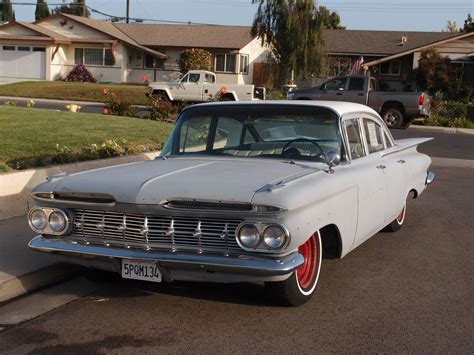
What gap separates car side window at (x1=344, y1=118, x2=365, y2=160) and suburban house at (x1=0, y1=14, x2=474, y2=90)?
31668 mm

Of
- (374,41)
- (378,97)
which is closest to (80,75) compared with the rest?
(374,41)

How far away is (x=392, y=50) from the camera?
39.9 meters

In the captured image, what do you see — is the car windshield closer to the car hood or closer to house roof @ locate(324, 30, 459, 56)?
the car hood

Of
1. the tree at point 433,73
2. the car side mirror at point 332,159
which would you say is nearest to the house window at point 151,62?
the tree at point 433,73

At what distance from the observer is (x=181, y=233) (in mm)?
4410

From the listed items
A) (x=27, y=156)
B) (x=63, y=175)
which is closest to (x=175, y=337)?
(x=63, y=175)

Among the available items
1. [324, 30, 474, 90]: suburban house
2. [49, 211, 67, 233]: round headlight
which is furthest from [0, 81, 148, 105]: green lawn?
[49, 211, 67, 233]: round headlight

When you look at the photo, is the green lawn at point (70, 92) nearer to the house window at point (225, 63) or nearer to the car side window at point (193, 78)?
the car side window at point (193, 78)

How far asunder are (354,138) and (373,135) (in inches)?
26.9

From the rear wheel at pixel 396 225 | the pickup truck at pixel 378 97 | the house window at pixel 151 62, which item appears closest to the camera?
the rear wheel at pixel 396 225

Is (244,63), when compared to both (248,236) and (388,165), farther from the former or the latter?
(248,236)

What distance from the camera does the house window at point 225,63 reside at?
137 ft

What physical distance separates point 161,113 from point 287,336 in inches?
543

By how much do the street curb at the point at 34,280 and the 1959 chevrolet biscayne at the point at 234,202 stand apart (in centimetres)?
58
